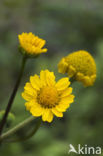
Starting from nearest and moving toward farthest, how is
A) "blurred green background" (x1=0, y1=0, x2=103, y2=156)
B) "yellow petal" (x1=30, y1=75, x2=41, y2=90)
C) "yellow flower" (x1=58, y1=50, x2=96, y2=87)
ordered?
1. "yellow petal" (x1=30, y1=75, x2=41, y2=90)
2. "yellow flower" (x1=58, y1=50, x2=96, y2=87)
3. "blurred green background" (x1=0, y1=0, x2=103, y2=156)

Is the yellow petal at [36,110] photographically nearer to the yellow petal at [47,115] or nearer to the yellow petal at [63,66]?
the yellow petal at [47,115]

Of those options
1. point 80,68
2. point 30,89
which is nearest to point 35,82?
point 30,89

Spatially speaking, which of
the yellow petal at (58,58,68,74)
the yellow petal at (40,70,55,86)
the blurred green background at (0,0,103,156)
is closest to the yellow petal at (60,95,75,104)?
the yellow petal at (40,70,55,86)

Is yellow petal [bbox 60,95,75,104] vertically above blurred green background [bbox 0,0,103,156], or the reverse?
yellow petal [bbox 60,95,75,104]

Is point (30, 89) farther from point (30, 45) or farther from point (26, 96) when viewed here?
point (30, 45)

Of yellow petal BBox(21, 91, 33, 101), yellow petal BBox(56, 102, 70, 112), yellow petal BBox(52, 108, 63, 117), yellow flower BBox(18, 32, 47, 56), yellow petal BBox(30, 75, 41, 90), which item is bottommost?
yellow petal BBox(52, 108, 63, 117)

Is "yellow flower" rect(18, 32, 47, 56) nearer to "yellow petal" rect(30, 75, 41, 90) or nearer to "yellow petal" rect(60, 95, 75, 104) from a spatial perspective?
"yellow petal" rect(30, 75, 41, 90)

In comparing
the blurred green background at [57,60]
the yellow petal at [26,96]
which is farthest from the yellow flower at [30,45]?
the blurred green background at [57,60]
